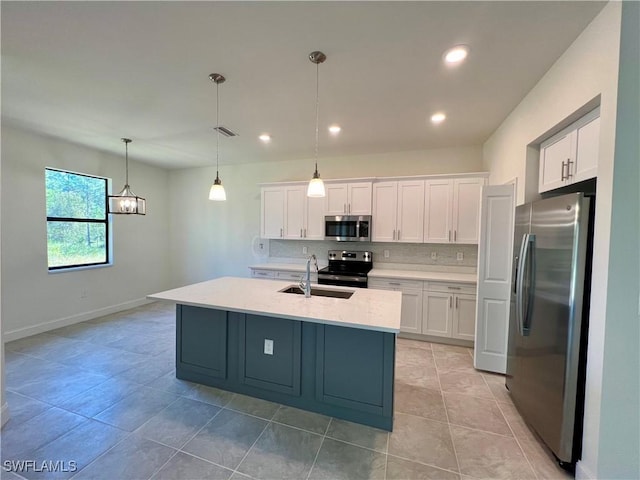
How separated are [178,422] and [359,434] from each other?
4.53 feet

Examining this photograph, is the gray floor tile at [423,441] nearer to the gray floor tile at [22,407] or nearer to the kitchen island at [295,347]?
the kitchen island at [295,347]

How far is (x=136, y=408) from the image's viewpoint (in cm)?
222

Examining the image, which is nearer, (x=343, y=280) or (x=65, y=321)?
(x=343, y=280)

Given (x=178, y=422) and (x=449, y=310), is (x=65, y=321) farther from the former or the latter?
(x=449, y=310)

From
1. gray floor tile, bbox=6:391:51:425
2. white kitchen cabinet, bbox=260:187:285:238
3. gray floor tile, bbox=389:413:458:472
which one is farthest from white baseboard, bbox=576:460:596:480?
white kitchen cabinet, bbox=260:187:285:238

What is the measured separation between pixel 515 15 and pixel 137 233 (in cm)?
589

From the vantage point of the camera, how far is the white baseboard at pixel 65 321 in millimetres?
3471

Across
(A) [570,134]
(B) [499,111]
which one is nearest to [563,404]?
(A) [570,134]

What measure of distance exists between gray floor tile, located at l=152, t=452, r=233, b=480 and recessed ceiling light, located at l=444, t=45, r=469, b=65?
3.09 metres

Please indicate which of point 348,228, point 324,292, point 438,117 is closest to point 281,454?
point 324,292

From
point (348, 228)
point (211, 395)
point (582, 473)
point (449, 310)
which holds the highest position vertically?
point (348, 228)

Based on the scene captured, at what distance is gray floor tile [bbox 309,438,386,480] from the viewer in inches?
64.7

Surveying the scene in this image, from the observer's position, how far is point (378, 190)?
408 cm

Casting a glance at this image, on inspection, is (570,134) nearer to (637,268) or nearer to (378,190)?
(637,268)
